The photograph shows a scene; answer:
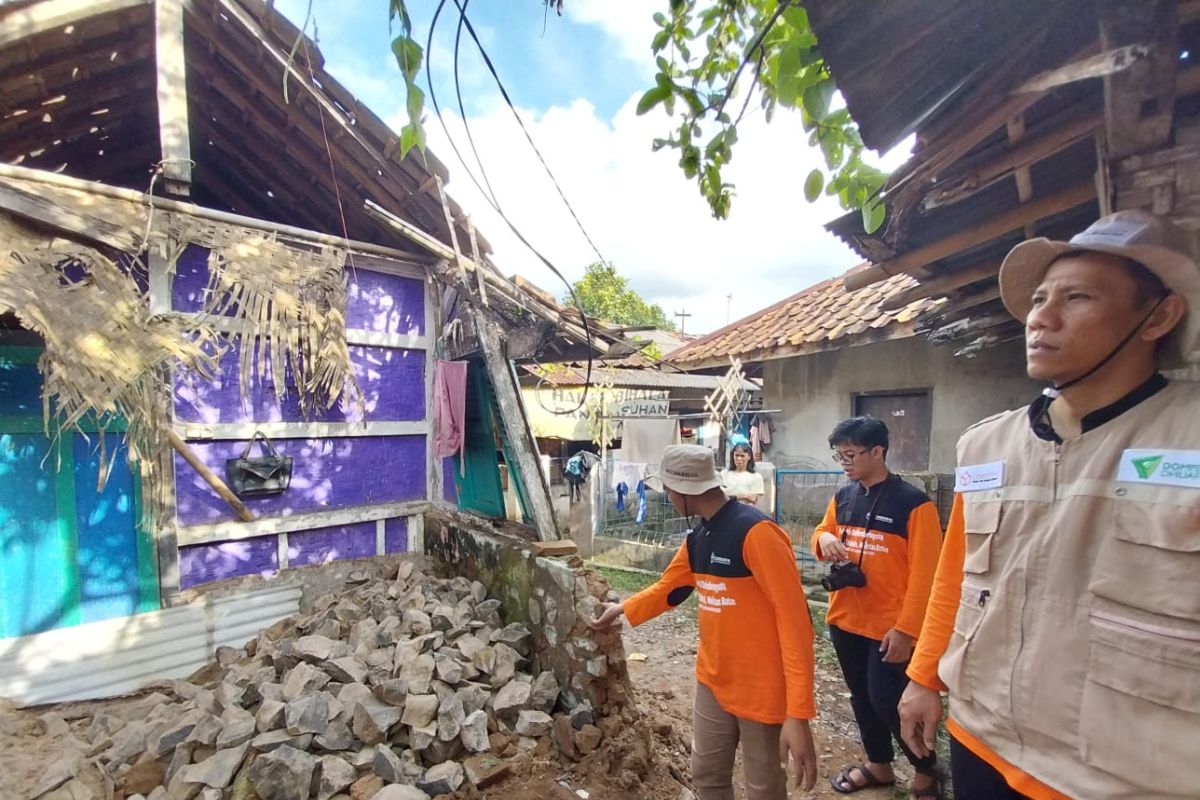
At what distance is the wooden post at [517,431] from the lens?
14.3ft

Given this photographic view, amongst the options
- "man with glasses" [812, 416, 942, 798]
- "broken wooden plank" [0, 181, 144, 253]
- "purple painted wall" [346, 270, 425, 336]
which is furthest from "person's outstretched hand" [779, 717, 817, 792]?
"broken wooden plank" [0, 181, 144, 253]

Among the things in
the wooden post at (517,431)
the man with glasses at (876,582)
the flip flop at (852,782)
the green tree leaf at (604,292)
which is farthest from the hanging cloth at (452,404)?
the green tree leaf at (604,292)

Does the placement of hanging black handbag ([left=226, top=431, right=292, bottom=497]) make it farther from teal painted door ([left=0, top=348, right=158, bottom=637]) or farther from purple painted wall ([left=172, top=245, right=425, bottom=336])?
purple painted wall ([left=172, top=245, right=425, bottom=336])

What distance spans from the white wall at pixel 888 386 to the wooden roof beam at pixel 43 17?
26.6 ft

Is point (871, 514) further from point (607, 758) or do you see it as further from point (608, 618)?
point (607, 758)

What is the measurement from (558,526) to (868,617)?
2326 millimetres

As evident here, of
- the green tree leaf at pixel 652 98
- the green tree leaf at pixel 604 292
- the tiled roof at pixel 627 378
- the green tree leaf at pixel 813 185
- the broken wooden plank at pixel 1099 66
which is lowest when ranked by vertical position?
the tiled roof at pixel 627 378

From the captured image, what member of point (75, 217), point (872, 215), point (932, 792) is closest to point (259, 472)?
point (75, 217)

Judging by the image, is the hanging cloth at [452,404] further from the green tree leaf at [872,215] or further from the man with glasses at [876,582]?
the green tree leaf at [872,215]

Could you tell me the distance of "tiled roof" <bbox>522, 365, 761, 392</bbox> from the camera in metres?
11.5

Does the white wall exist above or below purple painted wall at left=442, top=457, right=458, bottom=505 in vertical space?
above

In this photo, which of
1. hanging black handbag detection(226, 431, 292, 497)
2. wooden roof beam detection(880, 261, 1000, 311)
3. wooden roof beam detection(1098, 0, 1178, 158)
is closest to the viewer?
wooden roof beam detection(1098, 0, 1178, 158)

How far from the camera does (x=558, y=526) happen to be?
A: 175 inches

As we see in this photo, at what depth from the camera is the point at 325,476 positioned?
16.2ft
